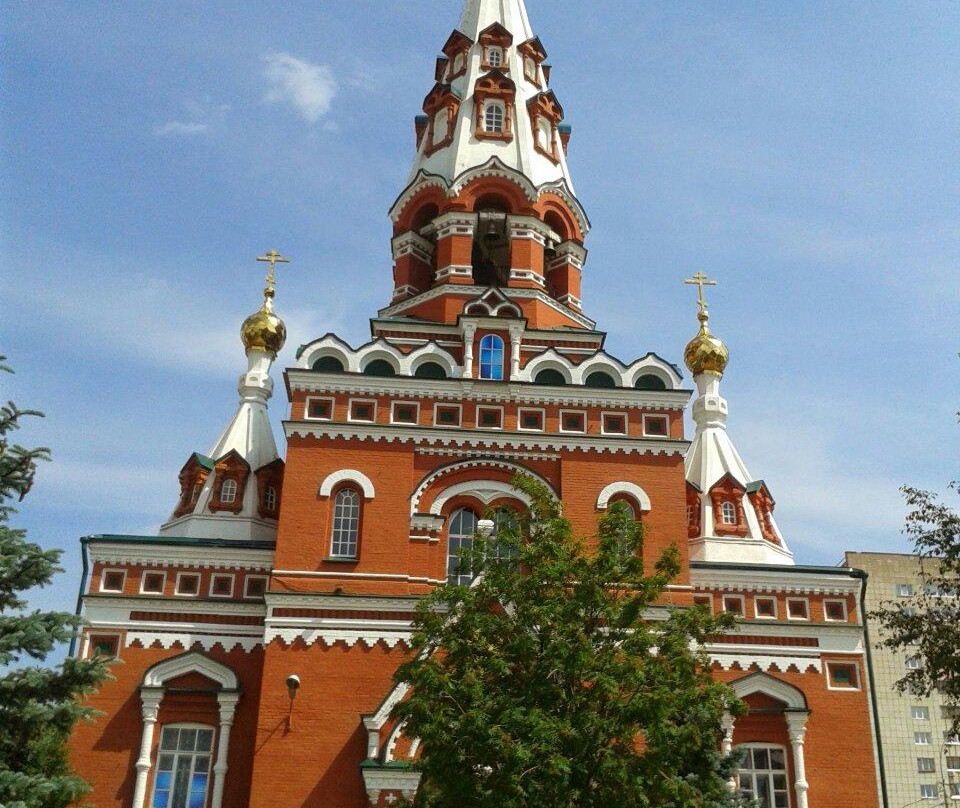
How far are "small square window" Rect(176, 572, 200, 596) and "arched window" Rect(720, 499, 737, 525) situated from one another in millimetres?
11344

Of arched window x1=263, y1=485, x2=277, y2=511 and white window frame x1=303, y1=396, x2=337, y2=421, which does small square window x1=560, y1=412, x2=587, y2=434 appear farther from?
arched window x1=263, y1=485, x2=277, y2=511

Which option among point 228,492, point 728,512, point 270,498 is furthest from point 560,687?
point 728,512

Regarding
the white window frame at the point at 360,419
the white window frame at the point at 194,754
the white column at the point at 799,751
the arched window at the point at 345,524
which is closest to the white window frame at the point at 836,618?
the white column at the point at 799,751

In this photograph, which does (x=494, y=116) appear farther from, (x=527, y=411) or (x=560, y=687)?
(x=560, y=687)

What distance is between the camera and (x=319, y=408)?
71.4 feet

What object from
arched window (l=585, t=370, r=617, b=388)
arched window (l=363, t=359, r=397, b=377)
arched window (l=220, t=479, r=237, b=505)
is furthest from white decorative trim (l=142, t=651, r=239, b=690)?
arched window (l=585, t=370, r=617, b=388)

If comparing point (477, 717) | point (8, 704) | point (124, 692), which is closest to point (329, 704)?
point (124, 692)

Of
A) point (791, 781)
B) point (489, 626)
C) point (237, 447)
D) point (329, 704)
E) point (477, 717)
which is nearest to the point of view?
point (477, 717)

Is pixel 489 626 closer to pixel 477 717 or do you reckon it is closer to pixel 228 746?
pixel 477 717

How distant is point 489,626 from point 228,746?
8.58 m

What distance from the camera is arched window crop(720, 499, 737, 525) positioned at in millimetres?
25094

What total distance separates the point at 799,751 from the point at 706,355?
1085 cm

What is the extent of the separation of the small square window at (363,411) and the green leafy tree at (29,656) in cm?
740

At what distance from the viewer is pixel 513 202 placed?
26.5 meters
